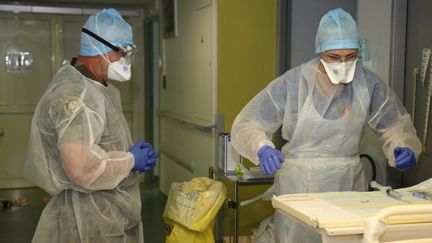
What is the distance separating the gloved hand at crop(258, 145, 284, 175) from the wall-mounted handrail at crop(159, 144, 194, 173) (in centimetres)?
202

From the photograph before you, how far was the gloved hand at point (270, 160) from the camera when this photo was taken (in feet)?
6.63

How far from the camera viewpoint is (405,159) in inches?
83.4

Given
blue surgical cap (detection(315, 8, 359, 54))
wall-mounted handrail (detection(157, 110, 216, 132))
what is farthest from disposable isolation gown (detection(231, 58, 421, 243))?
wall-mounted handrail (detection(157, 110, 216, 132))

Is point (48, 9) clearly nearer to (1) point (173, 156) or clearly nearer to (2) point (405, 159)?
(1) point (173, 156)

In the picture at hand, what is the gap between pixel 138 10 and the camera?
18.9 feet

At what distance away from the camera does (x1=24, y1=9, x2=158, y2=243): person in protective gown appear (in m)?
1.81

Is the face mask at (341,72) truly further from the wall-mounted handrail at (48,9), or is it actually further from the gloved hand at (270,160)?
the wall-mounted handrail at (48,9)

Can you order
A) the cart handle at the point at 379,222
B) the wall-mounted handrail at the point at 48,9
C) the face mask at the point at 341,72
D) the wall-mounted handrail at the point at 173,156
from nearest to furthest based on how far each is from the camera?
the cart handle at the point at 379,222 < the face mask at the point at 341,72 < the wall-mounted handrail at the point at 173,156 < the wall-mounted handrail at the point at 48,9

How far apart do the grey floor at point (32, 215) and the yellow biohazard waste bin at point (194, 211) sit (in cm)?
101

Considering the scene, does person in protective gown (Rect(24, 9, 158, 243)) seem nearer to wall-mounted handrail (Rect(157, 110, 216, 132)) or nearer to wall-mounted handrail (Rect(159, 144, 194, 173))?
wall-mounted handrail (Rect(157, 110, 216, 132))

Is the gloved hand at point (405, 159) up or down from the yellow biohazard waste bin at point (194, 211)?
up

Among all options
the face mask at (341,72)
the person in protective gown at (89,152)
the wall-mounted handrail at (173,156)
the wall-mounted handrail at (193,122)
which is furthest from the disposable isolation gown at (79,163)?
the wall-mounted handrail at (173,156)

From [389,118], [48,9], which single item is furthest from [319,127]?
[48,9]

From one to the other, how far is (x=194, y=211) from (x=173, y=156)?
1819mm
